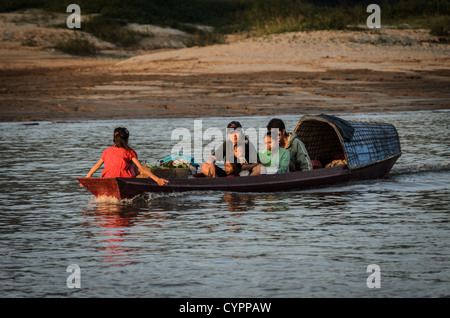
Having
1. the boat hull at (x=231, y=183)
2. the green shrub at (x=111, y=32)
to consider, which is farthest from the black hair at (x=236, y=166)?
the green shrub at (x=111, y=32)

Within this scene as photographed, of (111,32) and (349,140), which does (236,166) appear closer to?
(349,140)

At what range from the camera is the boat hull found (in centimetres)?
1166

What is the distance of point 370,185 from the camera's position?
45.0 ft

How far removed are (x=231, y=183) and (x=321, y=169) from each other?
161 centimetres

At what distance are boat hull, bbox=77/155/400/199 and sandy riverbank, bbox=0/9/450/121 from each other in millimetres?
12191

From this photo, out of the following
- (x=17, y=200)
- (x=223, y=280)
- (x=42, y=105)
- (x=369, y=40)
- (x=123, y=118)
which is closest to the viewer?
(x=223, y=280)

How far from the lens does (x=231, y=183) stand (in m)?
12.4

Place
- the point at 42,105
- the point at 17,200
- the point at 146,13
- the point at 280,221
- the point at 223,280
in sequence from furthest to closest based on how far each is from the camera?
the point at 146,13 → the point at 42,105 → the point at 17,200 → the point at 280,221 → the point at 223,280

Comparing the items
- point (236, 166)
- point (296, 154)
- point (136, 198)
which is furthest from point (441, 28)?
point (136, 198)

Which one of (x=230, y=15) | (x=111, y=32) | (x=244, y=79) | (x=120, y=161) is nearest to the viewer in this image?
(x=120, y=161)
